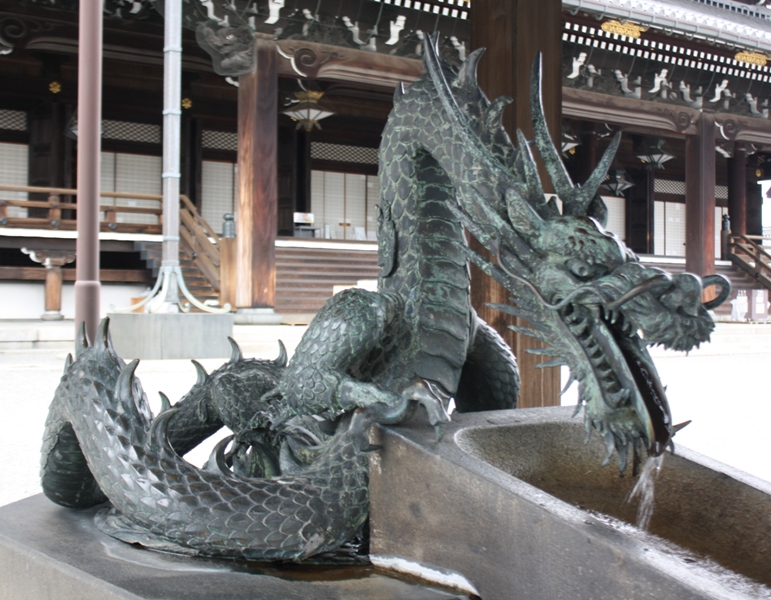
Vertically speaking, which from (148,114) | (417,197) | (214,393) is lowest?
(214,393)

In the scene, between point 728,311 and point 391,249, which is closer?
point 391,249

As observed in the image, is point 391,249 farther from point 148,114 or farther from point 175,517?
point 148,114

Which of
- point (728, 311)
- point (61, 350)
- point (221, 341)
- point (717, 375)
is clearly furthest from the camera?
point (728, 311)

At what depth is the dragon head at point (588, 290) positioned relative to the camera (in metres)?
1.12

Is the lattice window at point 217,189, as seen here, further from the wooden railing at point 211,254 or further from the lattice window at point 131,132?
the wooden railing at point 211,254

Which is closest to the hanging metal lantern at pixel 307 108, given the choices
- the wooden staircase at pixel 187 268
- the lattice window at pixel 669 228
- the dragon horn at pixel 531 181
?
the wooden staircase at pixel 187 268

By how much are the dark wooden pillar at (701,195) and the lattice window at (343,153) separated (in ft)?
19.8

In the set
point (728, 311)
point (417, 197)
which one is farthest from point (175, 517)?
point (728, 311)

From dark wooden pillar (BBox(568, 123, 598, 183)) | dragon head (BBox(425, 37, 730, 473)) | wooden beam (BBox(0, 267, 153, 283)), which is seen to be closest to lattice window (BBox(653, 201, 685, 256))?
dark wooden pillar (BBox(568, 123, 598, 183))

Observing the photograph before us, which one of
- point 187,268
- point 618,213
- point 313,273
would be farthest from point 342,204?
point 618,213

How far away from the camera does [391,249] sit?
163 centimetres

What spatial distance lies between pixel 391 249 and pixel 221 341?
5.77m

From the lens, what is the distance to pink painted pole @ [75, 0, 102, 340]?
11.7 feet

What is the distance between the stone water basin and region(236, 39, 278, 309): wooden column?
8.07m
